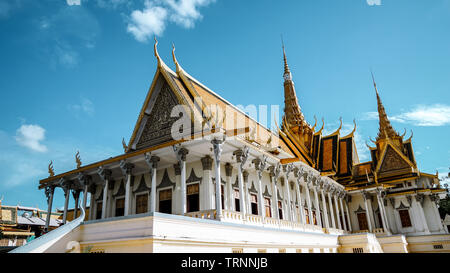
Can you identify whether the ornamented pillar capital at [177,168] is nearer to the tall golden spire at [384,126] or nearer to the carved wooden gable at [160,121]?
the carved wooden gable at [160,121]

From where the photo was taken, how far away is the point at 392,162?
89.0ft

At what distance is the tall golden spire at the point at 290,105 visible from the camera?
105 feet

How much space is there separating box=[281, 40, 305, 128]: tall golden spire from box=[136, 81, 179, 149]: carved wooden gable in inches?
702

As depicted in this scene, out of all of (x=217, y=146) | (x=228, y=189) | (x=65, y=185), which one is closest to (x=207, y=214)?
(x=217, y=146)

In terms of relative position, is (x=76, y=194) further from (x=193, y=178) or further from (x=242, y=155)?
(x=242, y=155)

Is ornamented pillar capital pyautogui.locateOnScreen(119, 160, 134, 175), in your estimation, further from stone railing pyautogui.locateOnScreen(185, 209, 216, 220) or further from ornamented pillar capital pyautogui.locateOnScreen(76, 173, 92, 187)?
stone railing pyautogui.locateOnScreen(185, 209, 216, 220)

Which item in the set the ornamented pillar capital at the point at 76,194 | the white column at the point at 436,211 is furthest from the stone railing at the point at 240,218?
the white column at the point at 436,211

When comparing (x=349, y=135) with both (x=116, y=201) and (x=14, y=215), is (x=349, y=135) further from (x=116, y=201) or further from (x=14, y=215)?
(x=14, y=215)

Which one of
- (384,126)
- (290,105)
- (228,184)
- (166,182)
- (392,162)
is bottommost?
(228,184)

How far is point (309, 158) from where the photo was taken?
27766 millimetres

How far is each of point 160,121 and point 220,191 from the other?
5.19 m

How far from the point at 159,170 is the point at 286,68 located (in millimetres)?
25778

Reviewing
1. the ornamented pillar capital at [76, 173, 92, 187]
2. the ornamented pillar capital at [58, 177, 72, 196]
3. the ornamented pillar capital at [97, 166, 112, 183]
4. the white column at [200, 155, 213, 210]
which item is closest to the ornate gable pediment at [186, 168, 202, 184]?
the white column at [200, 155, 213, 210]
